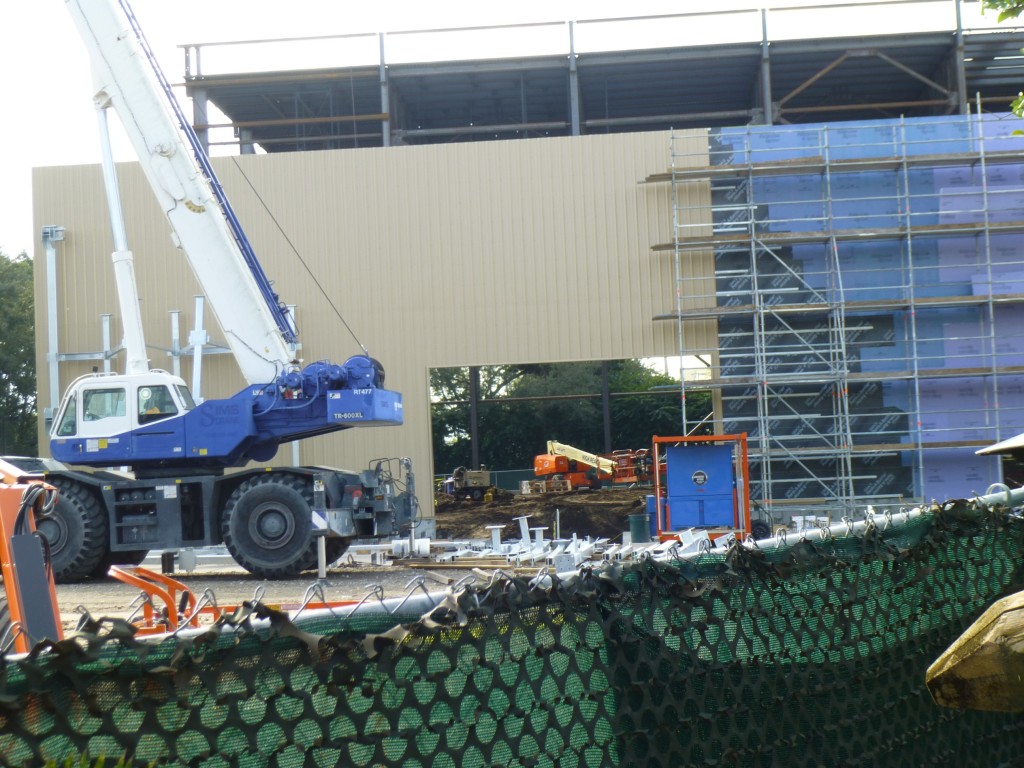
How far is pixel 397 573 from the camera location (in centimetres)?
1994

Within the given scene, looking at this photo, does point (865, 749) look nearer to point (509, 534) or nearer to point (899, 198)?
point (899, 198)

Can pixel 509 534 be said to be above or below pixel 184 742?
below

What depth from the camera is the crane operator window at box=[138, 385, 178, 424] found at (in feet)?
63.4

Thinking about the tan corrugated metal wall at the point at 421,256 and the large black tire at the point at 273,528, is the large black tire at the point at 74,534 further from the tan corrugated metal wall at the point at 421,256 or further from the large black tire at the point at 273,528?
the tan corrugated metal wall at the point at 421,256

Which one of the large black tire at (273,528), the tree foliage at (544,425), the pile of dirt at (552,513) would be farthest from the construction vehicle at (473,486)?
the large black tire at (273,528)

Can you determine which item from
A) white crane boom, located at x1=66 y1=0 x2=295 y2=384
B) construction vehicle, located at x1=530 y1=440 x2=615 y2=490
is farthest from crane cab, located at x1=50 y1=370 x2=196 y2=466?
construction vehicle, located at x1=530 y1=440 x2=615 y2=490

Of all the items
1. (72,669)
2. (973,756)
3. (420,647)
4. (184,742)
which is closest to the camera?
(72,669)

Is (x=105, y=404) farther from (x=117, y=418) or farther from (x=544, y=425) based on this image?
(x=544, y=425)

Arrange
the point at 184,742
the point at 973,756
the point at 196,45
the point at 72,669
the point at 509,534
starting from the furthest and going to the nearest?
the point at 509,534 → the point at 196,45 → the point at 973,756 → the point at 184,742 → the point at 72,669

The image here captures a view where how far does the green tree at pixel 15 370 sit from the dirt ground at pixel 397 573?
802 inches

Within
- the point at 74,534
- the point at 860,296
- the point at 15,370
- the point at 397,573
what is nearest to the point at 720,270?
the point at 860,296

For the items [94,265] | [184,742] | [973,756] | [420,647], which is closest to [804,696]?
[973,756]

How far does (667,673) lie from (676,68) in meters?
29.7

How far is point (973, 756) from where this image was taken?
426 centimetres
